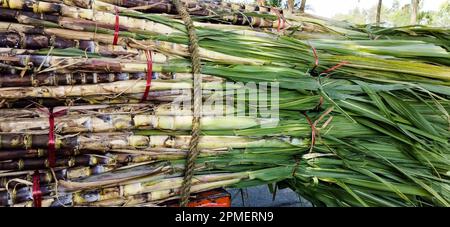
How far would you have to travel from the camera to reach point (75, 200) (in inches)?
59.2

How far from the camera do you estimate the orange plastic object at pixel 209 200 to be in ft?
Result: 5.55

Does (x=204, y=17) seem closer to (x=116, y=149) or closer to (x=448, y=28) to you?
(x=116, y=149)

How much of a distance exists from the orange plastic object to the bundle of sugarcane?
0.06 m

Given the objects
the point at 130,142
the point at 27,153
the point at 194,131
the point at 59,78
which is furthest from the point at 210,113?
the point at 27,153

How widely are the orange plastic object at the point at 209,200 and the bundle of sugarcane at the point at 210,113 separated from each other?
65mm

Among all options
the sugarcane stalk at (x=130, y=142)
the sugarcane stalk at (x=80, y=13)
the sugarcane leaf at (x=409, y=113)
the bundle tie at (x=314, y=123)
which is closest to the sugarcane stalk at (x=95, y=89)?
the sugarcane stalk at (x=130, y=142)

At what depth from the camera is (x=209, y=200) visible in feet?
5.75

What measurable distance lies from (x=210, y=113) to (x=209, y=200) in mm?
427

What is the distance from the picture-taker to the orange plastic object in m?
1.69

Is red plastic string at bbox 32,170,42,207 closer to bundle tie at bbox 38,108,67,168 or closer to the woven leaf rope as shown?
bundle tie at bbox 38,108,67,168

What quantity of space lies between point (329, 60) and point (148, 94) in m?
0.95

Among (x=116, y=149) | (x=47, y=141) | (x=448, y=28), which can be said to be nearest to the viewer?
(x=47, y=141)

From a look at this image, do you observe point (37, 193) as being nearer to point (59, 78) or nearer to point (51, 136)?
point (51, 136)
